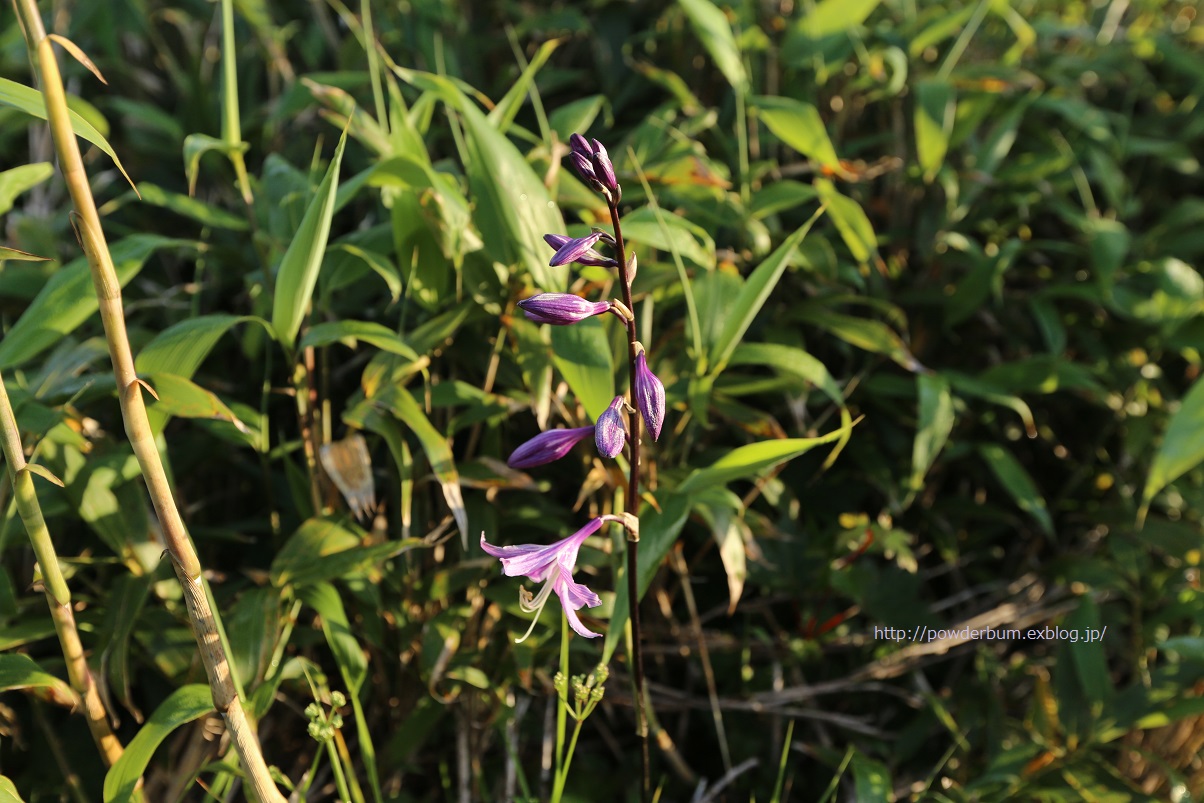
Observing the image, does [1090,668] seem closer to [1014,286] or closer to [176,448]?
[1014,286]

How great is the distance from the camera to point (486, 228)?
44.2 inches

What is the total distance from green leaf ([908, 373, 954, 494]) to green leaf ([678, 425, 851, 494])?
39cm

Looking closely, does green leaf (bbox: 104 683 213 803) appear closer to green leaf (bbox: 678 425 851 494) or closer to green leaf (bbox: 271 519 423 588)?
green leaf (bbox: 271 519 423 588)

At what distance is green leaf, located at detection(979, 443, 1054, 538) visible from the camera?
1.38 meters

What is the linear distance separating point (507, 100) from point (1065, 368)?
36.6 inches

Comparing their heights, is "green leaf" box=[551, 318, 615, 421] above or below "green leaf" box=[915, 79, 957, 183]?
below

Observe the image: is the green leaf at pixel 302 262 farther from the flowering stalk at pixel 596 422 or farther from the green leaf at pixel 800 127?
the green leaf at pixel 800 127

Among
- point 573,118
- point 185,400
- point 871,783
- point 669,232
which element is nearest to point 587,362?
point 669,232

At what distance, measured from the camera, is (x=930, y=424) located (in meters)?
1.31

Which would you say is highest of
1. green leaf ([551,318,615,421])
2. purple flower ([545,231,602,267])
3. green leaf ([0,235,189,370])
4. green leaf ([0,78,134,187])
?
green leaf ([0,78,134,187])

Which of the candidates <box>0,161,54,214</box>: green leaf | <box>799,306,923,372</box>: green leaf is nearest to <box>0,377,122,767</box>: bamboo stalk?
<box>0,161,54,214</box>: green leaf

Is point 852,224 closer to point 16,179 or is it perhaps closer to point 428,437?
point 428,437

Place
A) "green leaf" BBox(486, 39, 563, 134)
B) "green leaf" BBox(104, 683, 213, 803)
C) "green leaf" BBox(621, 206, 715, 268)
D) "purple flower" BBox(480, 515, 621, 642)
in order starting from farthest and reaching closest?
"green leaf" BBox(486, 39, 563, 134) → "green leaf" BBox(621, 206, 715, 268) → "green leaf" BBox(104, 683, 213, 803) → "purple flower" BBox(480, 515, 621, 642)

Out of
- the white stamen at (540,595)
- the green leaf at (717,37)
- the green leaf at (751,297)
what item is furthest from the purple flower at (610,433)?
the green leaf at (717,37)
